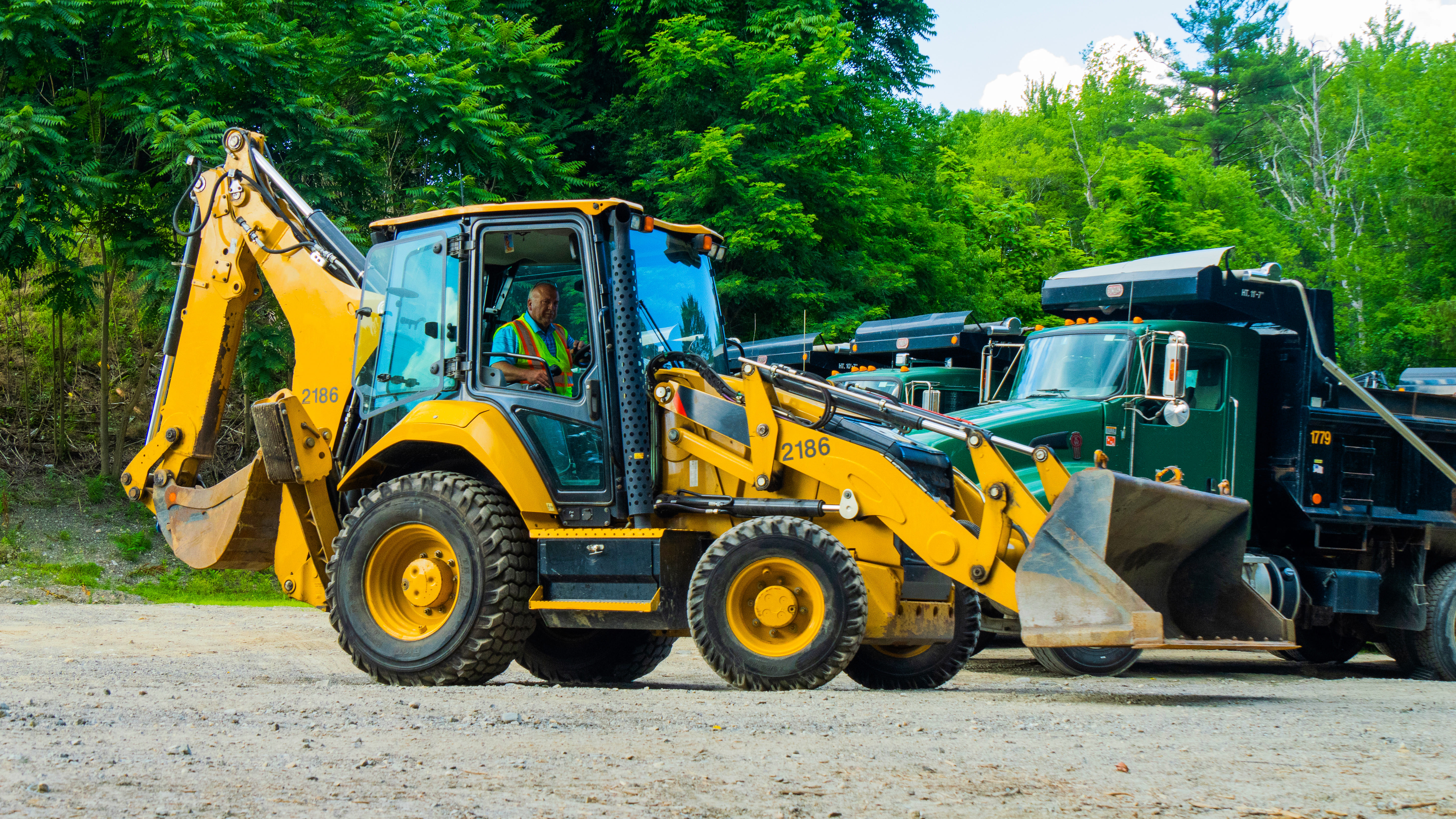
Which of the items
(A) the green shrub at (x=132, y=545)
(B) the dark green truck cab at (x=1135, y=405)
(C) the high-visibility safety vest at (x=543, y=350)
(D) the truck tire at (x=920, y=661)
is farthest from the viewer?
(A) the green shrub at (x=132, y=545)

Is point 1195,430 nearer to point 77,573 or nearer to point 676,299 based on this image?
point 676,299

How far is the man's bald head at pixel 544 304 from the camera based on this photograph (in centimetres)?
780

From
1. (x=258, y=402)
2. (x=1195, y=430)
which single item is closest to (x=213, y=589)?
(x=258, y=402)

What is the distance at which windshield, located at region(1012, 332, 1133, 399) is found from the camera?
1070 centimetres

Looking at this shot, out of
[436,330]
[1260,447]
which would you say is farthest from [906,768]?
[1260,447]

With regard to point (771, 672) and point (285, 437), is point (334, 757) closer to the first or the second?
point (771, 672)

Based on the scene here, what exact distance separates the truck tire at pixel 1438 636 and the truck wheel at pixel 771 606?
7.04 metres

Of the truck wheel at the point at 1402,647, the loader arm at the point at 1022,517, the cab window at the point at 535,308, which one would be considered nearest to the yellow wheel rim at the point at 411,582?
the cab window at the point at 535,308

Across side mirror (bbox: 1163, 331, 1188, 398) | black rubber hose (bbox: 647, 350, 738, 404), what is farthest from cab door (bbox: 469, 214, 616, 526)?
side mirror (bbox: 1163, 331, 1188, 398)

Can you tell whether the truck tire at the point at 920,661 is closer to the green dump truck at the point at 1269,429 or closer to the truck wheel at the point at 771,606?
the truck wheel at the point at 771,606

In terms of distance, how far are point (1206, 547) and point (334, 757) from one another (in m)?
5.29

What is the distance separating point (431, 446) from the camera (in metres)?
7.86

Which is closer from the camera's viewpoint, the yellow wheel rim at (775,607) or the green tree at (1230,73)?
the yellow wheel rim at (775,607)

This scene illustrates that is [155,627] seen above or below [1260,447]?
below
